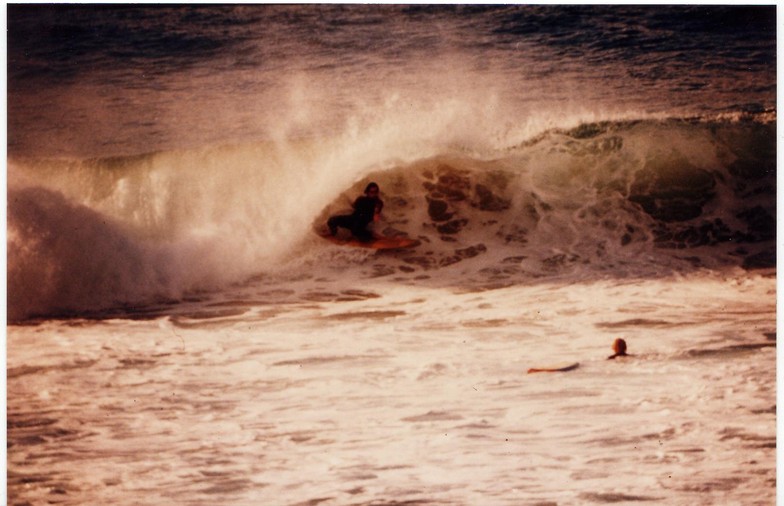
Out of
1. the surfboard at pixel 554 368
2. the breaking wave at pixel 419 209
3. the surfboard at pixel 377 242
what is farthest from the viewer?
the surfboard at pixel 377 242

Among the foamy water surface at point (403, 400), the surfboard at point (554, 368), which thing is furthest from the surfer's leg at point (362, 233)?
the surfboard at point (554, 368)

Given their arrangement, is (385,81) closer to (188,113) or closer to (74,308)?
(188,113)

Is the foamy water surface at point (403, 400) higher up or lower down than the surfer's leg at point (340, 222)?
lower down

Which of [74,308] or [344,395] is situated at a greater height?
[74,308]

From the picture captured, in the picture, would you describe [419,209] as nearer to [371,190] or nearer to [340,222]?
[371,190]

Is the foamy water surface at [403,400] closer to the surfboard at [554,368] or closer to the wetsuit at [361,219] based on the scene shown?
the surfboard at [554,368]

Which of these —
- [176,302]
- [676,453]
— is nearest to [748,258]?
[676,453]

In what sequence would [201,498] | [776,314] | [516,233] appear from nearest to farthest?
[201,498] → [776,314] → [516,233]

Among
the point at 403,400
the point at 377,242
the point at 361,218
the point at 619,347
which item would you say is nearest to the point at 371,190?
the point at 361,218
